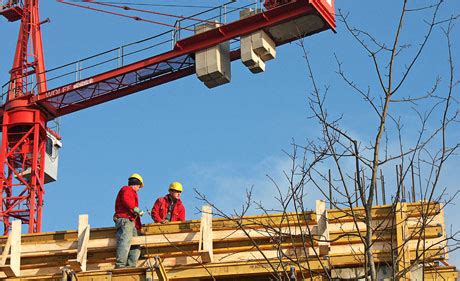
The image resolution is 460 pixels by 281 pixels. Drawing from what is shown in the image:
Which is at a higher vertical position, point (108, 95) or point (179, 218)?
point (108, 95)

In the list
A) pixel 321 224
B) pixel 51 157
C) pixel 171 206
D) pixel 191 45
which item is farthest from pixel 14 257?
pixel 51 157

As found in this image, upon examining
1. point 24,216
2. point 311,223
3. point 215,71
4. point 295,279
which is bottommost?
point 295,279

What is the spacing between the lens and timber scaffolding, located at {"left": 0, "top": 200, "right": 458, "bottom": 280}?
13.6 m

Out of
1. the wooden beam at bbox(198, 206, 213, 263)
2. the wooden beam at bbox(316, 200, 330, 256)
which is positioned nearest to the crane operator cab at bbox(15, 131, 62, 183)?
the wooden beam at bbox(198, 206, 213, 263)

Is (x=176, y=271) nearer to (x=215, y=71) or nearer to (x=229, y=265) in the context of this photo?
(x=229, y=265)

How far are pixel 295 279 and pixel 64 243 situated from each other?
12.2 ft

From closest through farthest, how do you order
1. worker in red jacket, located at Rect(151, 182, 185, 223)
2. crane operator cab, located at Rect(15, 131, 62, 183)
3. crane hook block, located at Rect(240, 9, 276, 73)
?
1. worker in red jacket, located at Rect(151, 182, 185, 223)
2. crane hook block, located at Rect(240, 9, 276, 73)
3. crane operator cab, located at Rect(15, 131, 62, 183)

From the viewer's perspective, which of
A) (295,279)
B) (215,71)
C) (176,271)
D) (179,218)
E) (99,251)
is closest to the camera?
(295,279)

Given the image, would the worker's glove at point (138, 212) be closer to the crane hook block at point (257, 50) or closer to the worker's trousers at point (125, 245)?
the worker's trousers at point (125, 245)

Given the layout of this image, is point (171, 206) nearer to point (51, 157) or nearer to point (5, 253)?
point (5, 253)

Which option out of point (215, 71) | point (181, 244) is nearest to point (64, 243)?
point (181, 244)

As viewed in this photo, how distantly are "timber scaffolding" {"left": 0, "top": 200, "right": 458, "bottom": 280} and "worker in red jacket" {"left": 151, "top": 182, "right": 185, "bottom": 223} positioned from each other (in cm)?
79

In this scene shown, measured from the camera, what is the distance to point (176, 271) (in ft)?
45.6

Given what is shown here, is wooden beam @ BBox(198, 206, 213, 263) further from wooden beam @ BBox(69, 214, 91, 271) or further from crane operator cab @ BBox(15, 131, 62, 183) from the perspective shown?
crane operator cab @ BBox(15, 131, 62, 183)
